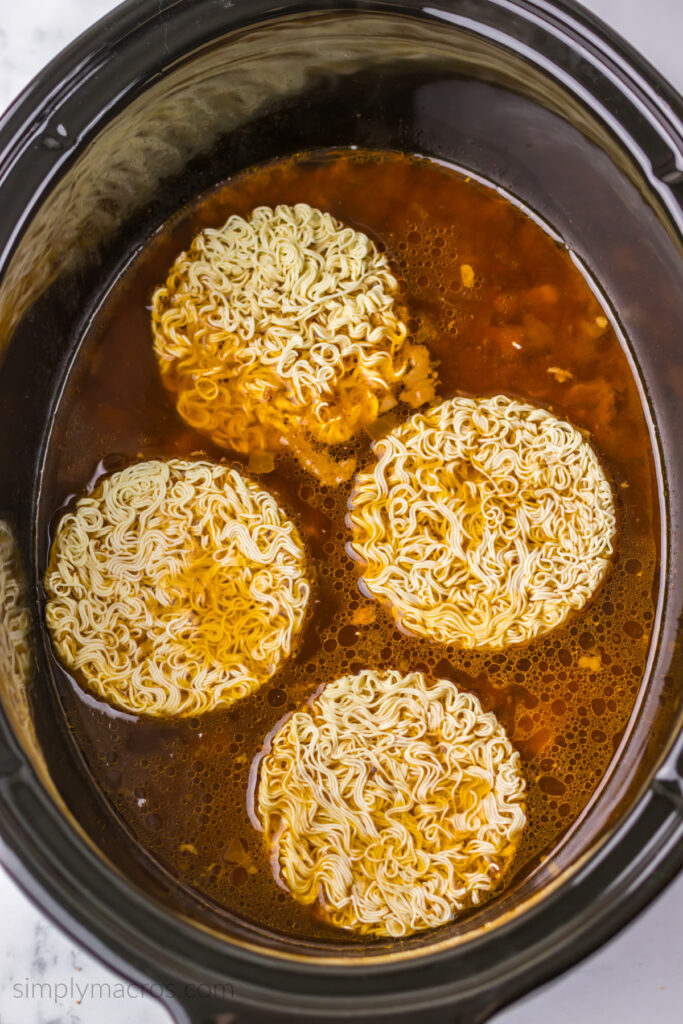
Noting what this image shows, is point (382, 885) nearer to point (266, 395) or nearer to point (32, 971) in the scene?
point (32, 971)

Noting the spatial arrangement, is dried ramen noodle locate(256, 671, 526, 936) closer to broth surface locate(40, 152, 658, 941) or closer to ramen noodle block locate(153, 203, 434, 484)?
broth surface locate(40, 152, 658, 941)

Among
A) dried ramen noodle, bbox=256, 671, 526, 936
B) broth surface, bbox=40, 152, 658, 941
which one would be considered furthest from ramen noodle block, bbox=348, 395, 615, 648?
dried ramen noodle, bbox=256, 671, 526, 936

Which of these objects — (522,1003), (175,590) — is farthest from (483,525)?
(522,1003)

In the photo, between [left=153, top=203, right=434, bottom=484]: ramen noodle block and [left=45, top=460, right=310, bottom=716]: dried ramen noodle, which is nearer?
[left=45, top=460, right=310, bottom=716]: dried ramen noodle

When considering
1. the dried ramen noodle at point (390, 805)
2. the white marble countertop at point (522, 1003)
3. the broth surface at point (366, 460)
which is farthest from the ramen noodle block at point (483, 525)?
the white marble countertop at point (522, 1003)

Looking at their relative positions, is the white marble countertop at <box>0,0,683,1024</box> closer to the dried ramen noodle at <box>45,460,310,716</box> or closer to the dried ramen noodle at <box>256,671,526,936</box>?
the dried ramen noodle at <box>256,671,526,936</box>

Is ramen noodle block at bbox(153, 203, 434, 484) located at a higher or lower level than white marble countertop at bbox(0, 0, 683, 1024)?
higher

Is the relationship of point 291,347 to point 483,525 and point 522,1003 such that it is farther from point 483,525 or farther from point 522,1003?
point 522,1003

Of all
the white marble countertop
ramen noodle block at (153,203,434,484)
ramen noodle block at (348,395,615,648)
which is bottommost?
the white marble countertop
